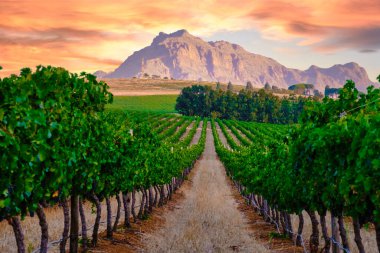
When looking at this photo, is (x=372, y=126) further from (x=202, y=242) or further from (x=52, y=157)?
(x=202, y=242)

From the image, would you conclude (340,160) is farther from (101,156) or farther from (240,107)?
(240,107)

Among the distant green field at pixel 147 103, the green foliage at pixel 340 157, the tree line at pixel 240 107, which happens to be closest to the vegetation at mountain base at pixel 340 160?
the green foliage at pixel 340 157

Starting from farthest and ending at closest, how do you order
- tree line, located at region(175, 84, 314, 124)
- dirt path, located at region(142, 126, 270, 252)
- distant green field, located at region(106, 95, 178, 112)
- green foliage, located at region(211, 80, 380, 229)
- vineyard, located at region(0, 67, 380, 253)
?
1. distant green field, located at region(106, 95, 178, 112)
2. tree line, located at region(175, 84, 314, 124)
3. dirt path, located at region(142, 126, 270, 252)
4. vineyard, located at region(0, 67, 380, 253)
5. green foliage, located at region(211, 80, 380, 229)

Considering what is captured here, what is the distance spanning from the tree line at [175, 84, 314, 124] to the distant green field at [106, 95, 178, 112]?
10.7 meters

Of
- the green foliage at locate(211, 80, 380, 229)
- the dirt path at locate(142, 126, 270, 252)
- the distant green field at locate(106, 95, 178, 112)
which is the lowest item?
the dirt path at locate(142, 126, 270, 252)

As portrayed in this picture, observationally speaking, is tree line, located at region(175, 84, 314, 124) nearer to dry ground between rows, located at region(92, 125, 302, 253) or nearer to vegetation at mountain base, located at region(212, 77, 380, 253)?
dry ground between rows, located at region(92, 125, 302, 253)

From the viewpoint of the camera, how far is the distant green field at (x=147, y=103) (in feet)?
549

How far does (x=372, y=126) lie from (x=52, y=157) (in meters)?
6.56

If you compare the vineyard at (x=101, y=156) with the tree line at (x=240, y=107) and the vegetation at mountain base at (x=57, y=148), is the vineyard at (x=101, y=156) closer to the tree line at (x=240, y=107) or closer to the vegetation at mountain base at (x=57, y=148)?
the vegetation at mountain base at (x=57, y=148)

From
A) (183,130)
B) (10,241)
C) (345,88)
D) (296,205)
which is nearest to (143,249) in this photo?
(10,241)

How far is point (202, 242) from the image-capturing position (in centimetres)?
1862

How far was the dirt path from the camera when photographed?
17873mm

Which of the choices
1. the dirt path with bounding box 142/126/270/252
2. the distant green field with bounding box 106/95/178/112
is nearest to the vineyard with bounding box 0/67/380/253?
the dirt path with bounding box 142/126/270/252

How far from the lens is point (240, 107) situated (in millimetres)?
157625
